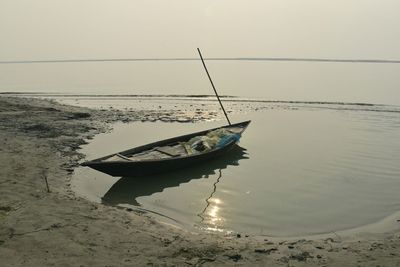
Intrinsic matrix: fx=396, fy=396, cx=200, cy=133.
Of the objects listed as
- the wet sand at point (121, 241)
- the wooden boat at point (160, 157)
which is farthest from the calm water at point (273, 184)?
the wet sand at point (121, 241)

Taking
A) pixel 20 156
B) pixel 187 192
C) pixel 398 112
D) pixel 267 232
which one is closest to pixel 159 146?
pixel 187 192

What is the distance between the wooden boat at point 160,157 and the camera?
1243cm

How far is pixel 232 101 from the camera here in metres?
38.9

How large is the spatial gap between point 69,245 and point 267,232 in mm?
4779

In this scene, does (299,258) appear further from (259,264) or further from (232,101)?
(232,101)

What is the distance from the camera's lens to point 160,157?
48.3 feet

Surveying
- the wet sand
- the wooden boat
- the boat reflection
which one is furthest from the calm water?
the wet sand

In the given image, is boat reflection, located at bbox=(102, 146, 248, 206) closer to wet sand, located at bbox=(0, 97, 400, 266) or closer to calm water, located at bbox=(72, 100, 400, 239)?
calm water, located at bbox=(72, 100, 400, 239)

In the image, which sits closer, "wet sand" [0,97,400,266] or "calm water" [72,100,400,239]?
"wet sand" [0,97,400,266]

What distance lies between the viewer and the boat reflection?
40.1 feet

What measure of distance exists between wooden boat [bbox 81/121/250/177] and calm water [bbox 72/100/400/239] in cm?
48

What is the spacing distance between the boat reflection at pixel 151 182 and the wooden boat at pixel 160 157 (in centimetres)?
28

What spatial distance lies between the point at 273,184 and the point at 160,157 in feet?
13.9

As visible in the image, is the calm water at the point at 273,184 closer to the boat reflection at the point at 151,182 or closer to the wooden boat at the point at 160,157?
the boat reflection at the point at 151,182
